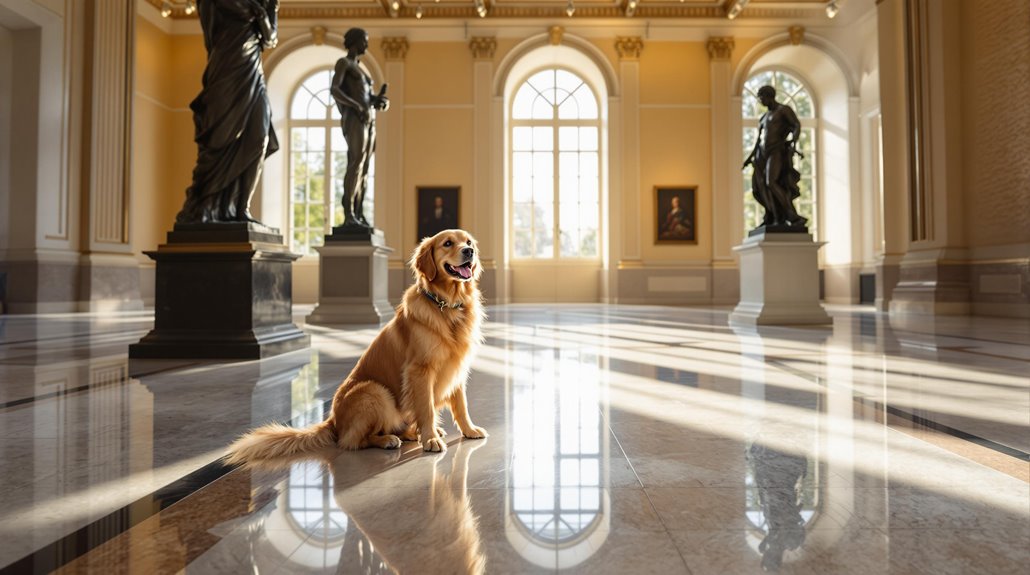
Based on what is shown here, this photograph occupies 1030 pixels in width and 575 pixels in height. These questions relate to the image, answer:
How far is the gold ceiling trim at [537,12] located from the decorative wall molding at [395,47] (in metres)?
0.59

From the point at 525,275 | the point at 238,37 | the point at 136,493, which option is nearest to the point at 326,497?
the point at 136,493

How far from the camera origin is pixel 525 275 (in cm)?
1788

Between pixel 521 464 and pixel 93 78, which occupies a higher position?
pixel 93 78

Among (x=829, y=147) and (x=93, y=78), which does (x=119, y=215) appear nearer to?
(x=93, y=78)

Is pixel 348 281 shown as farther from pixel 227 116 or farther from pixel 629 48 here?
pixel 629 48

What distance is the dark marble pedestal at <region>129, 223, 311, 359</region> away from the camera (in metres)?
4.64

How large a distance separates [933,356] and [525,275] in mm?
13550

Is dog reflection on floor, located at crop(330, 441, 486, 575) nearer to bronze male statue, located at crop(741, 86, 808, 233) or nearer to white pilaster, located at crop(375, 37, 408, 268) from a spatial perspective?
bronze male statue, located at crop(741, 86, 808, 233)

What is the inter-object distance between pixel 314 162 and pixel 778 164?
13987mm

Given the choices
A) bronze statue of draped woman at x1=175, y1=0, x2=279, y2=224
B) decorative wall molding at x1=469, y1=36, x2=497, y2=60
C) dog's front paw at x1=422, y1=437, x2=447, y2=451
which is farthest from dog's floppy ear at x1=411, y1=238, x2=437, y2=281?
decorative wall molding at x1=469, y1=36, x2=497, y2=60

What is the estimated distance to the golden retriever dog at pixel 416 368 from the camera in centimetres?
206

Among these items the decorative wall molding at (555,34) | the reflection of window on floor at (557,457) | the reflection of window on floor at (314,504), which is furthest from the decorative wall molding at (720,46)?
the reflection of window on floor at (314,504)

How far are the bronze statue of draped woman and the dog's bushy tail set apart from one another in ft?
11.1

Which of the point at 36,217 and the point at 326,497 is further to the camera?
the point at 36,217
